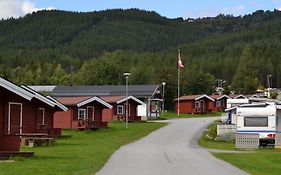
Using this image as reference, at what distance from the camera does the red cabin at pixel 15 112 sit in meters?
25.5

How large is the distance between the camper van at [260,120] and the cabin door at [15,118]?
1699 cm

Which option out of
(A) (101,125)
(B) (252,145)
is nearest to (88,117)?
(A) (101,125)

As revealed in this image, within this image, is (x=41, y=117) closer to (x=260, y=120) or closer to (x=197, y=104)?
(x=260, y=120)

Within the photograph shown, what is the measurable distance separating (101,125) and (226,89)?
78314 mm

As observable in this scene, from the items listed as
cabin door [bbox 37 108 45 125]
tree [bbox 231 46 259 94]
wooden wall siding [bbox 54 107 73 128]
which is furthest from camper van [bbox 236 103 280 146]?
tree [bbox 231 46 259 94]

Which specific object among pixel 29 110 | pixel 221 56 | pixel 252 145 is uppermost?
pixel 221 56

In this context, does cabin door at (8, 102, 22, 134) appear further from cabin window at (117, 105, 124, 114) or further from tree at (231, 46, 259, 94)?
tree at (231, 46, 259, 94)

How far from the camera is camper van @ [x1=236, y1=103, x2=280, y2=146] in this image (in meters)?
39.5

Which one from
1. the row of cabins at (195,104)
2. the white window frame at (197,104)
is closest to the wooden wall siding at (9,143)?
the row of cabins at (195,104)

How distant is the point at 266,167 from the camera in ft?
74.3

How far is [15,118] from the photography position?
28875 millimetres

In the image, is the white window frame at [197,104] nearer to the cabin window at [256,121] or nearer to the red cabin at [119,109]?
the red cabin at [119,109]

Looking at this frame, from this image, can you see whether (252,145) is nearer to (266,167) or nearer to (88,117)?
(266,167)

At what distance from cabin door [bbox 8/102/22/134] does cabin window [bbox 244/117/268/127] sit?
17.6 metres
